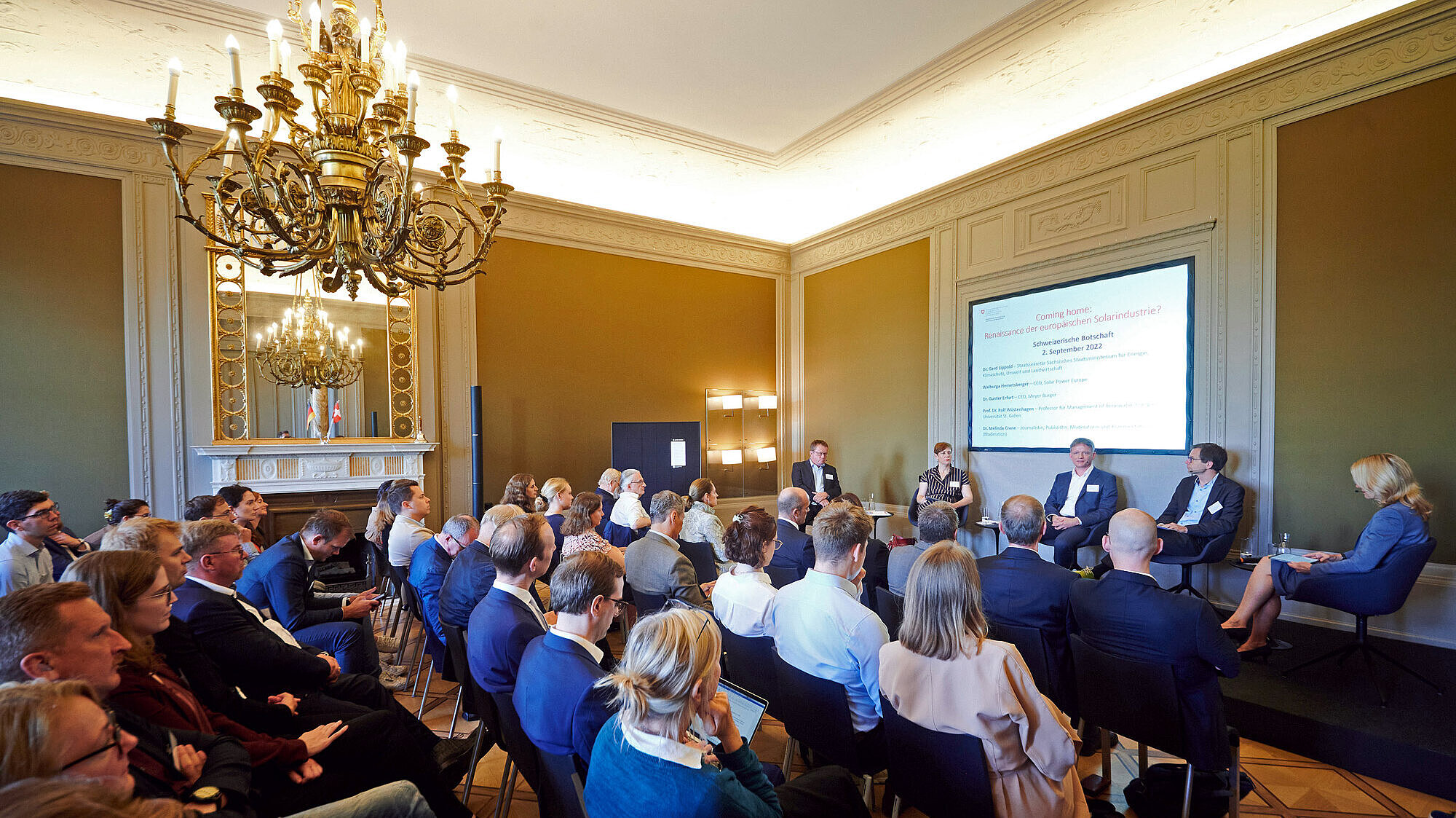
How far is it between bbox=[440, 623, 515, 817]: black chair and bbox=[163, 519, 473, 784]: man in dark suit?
9cm

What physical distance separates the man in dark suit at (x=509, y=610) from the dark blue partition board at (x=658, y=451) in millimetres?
5002

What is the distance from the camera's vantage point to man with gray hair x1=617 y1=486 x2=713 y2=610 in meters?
3.28

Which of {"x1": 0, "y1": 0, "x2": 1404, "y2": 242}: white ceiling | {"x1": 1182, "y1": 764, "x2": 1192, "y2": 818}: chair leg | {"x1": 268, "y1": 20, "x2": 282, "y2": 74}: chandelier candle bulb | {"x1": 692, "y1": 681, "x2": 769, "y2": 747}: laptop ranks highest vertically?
{"x1": 0, "y1": 0, "x2": 1404, "y2": 242}: white ceiling

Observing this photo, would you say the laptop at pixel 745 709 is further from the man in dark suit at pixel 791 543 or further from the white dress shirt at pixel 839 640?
the man in dark suit at pixel 791 543

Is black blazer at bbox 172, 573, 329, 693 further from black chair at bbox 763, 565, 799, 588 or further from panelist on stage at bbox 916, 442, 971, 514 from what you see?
panelist on stage at bbox 916, 442, 971, 514

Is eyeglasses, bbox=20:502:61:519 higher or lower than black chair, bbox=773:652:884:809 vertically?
higher

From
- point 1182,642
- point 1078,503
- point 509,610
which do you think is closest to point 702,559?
point 509,610

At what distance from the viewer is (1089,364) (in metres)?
5.64

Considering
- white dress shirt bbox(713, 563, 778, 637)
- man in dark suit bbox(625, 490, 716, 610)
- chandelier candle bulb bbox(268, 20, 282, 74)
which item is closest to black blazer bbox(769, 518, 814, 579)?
man in dark suit bbox(625, 490, 716, 610)

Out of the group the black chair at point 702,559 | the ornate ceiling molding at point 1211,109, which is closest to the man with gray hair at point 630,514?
the black chair at point 702,559

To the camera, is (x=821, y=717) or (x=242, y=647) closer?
(x=821, y=717)

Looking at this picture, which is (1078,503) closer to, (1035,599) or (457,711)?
(1035,599)

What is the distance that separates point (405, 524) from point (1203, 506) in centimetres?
539

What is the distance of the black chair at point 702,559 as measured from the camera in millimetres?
4211
